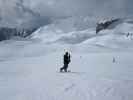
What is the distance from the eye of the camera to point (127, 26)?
182000 millimetres

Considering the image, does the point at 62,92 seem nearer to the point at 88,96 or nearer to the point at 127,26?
the point at 88,96

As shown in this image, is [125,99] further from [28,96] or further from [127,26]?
[127,26]

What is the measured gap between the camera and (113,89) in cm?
998

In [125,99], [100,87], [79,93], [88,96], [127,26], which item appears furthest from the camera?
[127,26]

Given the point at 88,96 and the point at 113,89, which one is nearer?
the point at 88,96

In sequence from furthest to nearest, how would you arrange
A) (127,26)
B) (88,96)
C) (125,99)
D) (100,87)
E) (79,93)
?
(127,26), (100,87), (79,93), (88,96), (125,99)

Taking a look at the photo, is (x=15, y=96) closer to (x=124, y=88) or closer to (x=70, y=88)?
(x=70, y=88)

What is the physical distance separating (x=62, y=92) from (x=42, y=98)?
120cm

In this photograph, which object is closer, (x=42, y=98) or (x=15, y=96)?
(x=42, y=98)

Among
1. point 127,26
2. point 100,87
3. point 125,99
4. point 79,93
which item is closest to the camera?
point 125,99

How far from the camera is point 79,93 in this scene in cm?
957

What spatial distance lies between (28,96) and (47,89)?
1.51 meters

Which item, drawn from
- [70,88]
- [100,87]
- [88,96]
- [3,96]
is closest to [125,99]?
[88,96]

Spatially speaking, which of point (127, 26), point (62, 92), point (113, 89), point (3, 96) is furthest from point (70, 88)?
point (127, 26)
